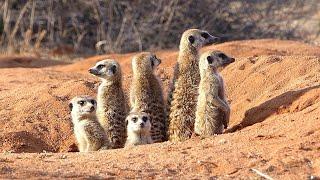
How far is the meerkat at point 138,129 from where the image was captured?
7.13m

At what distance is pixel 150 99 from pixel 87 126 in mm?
609

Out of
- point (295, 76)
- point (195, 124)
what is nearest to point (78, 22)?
point (295, 76)

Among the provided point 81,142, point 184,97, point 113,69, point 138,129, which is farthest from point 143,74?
point 81,142

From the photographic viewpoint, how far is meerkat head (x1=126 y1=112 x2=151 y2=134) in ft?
23.3

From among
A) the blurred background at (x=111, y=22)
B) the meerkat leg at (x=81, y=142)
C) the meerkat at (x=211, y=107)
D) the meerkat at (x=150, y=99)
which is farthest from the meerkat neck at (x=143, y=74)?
the blurred background at (x=111, y=22)

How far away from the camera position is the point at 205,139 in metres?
6.51

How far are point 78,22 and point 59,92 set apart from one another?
7188 mm

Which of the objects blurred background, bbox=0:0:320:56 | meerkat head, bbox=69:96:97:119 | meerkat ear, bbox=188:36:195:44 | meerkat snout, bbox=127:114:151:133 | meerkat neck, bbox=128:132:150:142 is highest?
blurred background, bbox=0:0:320:56

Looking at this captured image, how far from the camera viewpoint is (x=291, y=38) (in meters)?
17.1

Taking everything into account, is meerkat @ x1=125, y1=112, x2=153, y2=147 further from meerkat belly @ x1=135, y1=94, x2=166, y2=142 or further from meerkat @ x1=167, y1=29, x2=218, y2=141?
meerkat @ x1=167, y1=29, x2=218, y2=141

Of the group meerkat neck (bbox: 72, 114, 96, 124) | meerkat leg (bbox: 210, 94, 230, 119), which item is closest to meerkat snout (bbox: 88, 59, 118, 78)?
meerkat neck (bbox: 72, 114, 96, 124)

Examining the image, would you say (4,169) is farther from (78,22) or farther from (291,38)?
(291,38)

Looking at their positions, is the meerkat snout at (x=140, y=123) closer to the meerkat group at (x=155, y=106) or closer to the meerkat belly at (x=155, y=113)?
the meerkat group at (x=155, y=106)

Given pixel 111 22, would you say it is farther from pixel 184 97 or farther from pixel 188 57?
pixel 184 97
